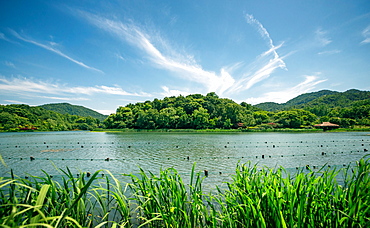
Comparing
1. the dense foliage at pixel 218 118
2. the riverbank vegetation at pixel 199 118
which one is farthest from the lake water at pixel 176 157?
the dense foliage at pixel 218 118

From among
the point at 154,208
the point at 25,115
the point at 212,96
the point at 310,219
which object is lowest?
the point at 154,208

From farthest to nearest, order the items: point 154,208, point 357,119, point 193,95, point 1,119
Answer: point 193,95
point 1,119
point 357,119
point 154,208

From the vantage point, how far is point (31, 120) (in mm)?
88812

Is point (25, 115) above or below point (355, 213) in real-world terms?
above

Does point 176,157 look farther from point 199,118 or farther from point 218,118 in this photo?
point 218,118

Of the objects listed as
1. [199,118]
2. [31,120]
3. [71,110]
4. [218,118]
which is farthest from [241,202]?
[71,110]

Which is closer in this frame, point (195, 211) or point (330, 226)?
point (330, 226)

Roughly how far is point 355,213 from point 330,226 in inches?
16.2

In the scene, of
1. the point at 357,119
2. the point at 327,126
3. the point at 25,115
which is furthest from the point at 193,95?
the point at 25,115

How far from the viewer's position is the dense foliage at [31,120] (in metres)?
79.3

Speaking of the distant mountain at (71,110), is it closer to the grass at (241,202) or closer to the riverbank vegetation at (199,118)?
the riverbank vegetation at (199,118)

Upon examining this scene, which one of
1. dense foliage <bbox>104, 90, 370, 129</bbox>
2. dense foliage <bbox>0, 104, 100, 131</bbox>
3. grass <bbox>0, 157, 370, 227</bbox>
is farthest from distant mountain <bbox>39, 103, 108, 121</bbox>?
grass <bbox>0, 157, 370, 227</bbox>

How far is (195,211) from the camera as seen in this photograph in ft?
9.95

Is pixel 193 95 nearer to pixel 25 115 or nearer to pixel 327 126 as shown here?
pixel 327 126
